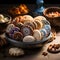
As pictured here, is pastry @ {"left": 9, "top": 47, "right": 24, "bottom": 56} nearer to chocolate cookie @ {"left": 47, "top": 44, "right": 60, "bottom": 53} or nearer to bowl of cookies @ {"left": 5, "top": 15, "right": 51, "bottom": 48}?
bowl of cookies @ {"left": 5, "top": 15, "right": 51, "bottom": 48}

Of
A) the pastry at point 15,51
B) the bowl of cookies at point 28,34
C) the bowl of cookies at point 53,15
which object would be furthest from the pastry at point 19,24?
the bowl of cookies at point 53,15

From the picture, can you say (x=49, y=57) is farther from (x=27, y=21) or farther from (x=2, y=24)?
(x=2, y=24)

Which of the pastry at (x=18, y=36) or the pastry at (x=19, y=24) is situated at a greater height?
the pastry at (x=19, y=24)

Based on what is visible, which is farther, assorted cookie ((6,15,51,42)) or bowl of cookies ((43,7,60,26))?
bowl of cookies ((43,7,60,26))

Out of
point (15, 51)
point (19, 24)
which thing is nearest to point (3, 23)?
point (19, 24)

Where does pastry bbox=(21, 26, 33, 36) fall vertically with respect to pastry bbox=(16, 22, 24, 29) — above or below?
below

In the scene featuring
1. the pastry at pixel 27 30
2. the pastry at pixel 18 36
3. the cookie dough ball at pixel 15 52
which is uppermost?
the pastry at pixel 27 30

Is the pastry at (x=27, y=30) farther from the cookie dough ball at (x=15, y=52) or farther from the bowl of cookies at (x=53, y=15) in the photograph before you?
the bowl of cookies at (x=53, y=15)

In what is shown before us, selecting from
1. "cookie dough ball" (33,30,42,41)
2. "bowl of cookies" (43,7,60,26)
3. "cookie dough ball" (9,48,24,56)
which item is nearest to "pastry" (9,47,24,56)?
"cookie dough ball" (9,48,24,56)

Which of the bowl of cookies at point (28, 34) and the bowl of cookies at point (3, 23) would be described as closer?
the bowl of cookies at point (28, 34)
